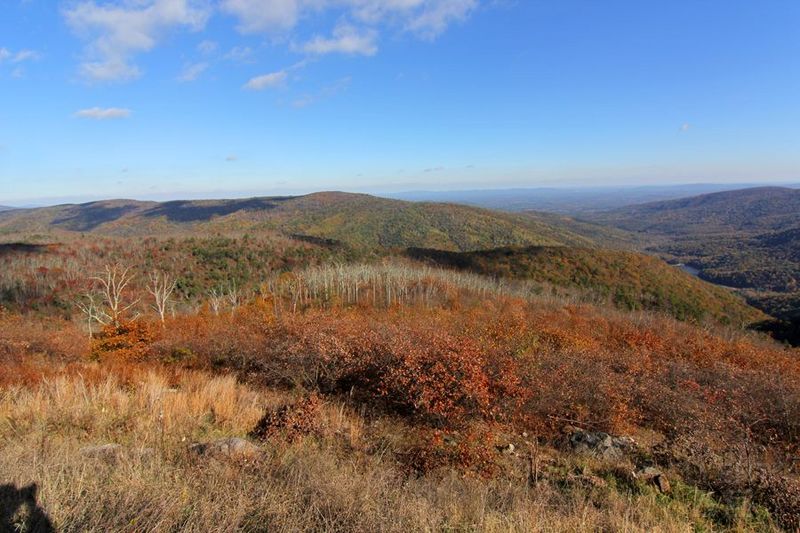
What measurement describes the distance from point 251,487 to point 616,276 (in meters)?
82.6

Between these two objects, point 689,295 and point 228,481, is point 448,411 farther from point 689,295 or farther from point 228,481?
point 689,295

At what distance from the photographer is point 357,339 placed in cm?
881

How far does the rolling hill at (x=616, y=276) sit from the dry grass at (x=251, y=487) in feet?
215

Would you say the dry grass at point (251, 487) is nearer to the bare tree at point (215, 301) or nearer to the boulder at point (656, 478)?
the boulder at point (656, 478)

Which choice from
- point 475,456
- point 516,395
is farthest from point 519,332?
point 475,456

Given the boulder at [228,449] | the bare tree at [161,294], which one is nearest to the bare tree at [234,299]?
the bare tree at [161,294]

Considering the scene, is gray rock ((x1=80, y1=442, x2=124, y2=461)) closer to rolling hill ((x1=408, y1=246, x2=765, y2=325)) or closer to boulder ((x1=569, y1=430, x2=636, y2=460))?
boulder ((x1=569, y1=430, x2=636, y2=460))

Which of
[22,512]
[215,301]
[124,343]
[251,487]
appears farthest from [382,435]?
[215,301]

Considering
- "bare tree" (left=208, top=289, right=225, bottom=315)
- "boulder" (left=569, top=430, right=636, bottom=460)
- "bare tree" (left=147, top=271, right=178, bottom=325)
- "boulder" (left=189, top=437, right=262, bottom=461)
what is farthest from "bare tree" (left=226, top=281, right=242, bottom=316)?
"boulder" (left=569, top=430, right=636, bottom=460)

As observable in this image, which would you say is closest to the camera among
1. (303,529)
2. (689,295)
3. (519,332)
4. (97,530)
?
(97,530)

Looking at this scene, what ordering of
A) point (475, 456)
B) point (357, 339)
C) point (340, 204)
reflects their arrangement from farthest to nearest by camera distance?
point (340, 204)
point (357, 339)
point (475, 456)

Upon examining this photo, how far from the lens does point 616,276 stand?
241 ft

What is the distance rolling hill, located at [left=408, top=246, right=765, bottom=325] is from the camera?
202 feet

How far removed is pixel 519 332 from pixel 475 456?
10342 mm
